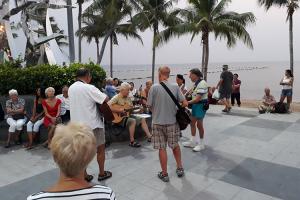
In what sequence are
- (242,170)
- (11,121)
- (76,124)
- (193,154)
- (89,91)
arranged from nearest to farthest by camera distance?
(76,124), (89,91), (242,170), (193,154), (11,121)

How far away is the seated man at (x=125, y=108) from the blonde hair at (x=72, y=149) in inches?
176

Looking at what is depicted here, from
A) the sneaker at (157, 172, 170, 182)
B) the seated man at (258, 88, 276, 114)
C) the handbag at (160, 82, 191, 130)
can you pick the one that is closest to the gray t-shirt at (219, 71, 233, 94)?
the seated man at (258, 88, 276, 114)

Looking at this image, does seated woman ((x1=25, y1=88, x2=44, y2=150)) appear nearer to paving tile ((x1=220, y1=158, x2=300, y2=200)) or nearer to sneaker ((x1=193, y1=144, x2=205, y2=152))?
sneaker ((x1=193, y1=144, x2=205, y2=152))

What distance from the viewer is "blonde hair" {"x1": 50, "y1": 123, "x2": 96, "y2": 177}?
1687mm

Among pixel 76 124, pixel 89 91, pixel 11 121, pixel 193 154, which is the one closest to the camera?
pixel 76 124

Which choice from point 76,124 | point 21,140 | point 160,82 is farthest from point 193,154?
point 76,124

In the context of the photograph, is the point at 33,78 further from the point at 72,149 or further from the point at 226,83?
the point at 72,149

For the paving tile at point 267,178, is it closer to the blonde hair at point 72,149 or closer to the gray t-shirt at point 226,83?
the blonde hair at point 72,149

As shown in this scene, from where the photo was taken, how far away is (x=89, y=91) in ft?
14.4

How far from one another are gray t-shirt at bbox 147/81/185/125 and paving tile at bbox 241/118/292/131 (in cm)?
480

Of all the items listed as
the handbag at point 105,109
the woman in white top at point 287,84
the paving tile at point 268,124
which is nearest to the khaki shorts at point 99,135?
the handbag at point 105,109

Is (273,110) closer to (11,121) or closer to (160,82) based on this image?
(160,82)

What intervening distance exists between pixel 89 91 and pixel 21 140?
3.85 metres

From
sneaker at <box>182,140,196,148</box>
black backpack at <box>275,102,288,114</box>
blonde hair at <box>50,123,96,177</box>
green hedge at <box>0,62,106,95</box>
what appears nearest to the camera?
blonde hair at <box>50,123,96,177</box>
